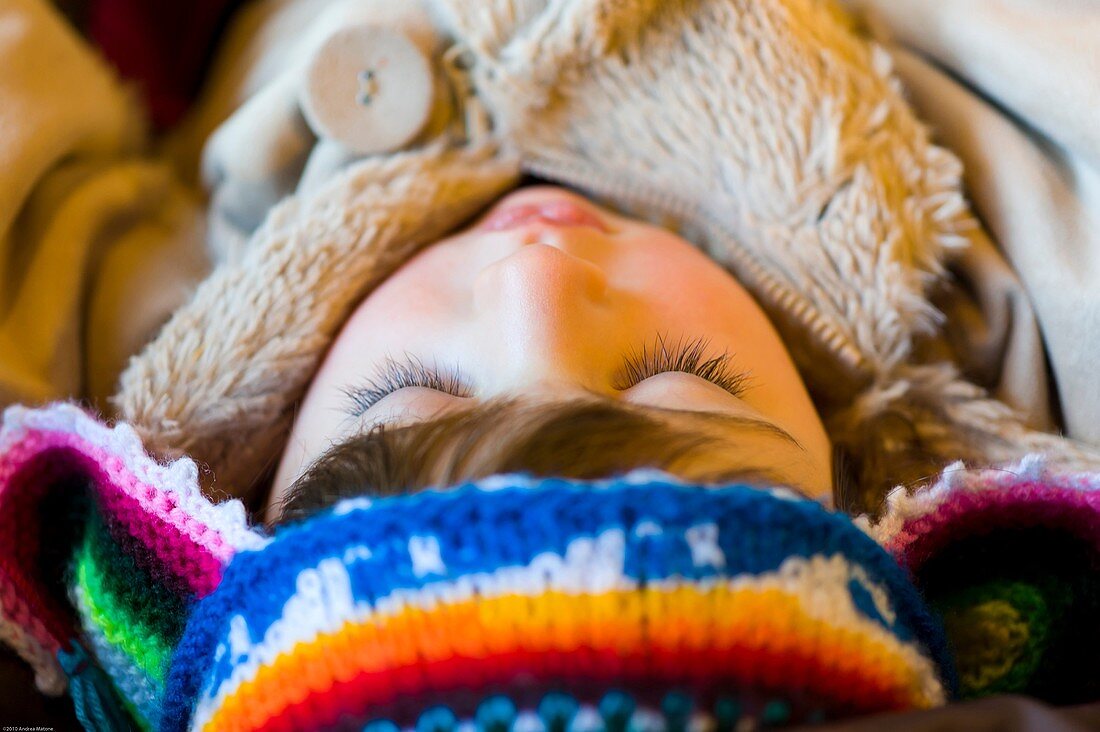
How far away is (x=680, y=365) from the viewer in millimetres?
690

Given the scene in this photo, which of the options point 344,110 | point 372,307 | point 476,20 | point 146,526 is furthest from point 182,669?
point 476,20

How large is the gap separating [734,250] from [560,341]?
1.13 ft

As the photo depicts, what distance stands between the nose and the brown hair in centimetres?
6

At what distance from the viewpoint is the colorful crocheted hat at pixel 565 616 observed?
462 millimetres

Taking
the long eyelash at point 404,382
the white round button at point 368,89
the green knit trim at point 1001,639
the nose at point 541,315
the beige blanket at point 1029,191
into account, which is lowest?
the green knit trim at point 1001,639

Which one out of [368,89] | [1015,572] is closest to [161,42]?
[368,89]

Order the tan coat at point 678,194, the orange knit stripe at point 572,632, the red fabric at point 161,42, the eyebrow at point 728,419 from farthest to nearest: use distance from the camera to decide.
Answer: the red fabric at point 161,42, the tan coat at point 678,194, the eyebrow at point 728,419, the orange knit stripe at point 572,632

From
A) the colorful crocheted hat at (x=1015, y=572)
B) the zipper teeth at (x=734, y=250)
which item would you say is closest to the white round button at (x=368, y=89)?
the zipper teeth at (x=734, y=250)

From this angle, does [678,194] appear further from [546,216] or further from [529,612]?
[529,612]

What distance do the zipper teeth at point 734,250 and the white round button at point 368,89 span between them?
14 centimetres

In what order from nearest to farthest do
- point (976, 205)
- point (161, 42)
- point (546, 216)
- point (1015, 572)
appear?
point (1015, 572)
point (546, 216)
point (976, 205)
point (161, 42)

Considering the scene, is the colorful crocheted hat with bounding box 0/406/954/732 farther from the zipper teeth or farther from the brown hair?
the zipper teeth

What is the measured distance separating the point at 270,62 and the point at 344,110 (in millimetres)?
290

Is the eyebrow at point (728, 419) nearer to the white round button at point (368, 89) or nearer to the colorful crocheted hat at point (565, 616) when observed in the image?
the colorful crocheted hat at point (565, 616)
